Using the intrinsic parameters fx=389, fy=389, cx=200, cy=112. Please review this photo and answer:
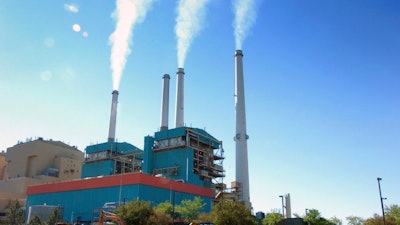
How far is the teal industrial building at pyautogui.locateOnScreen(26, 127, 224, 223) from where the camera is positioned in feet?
188

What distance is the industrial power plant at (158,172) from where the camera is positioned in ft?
190

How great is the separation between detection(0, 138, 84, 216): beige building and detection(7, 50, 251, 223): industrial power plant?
41.1 feet

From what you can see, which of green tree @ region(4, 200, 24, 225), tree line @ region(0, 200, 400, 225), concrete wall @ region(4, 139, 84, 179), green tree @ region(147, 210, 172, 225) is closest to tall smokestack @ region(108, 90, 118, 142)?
concrete wall @ region(4, 139, 84, 179)

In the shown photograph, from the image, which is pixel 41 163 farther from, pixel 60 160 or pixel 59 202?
pixel 59 202

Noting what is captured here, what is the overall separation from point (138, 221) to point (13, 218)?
30.7 metres

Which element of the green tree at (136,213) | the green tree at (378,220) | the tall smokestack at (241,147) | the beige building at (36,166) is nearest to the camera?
the green tree at (136,213)

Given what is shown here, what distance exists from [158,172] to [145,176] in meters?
17.1

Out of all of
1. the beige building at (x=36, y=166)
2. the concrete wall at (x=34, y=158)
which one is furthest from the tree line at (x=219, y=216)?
the concrete wall at (x=34, y=158)

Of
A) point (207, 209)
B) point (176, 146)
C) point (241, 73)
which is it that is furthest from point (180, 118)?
point (207, 209)

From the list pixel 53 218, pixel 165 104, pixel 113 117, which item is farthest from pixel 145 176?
pixel 113 117

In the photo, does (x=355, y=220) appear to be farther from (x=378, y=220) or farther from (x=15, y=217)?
(x=15, y=217)

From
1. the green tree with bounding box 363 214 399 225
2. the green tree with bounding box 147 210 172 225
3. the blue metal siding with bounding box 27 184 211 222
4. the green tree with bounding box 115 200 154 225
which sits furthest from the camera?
the blue metal siding with bounding box 27 184 211 222

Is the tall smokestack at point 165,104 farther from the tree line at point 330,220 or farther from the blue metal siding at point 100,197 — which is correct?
the tree line at point 330,220

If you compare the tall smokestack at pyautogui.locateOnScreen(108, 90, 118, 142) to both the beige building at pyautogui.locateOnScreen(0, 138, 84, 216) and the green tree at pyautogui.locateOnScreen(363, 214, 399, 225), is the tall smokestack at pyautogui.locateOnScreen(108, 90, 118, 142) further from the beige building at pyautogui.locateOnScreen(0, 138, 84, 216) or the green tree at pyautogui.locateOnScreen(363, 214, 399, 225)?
the green tree at pyautogui.locateOnScreen(363, 214, 399, 225)
